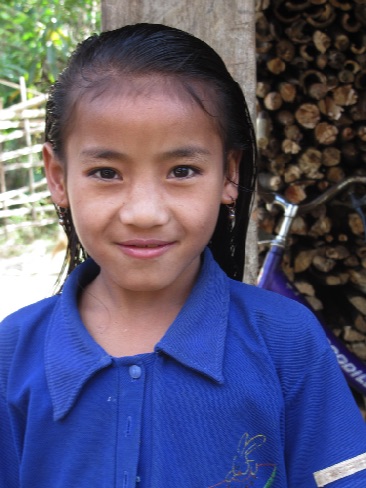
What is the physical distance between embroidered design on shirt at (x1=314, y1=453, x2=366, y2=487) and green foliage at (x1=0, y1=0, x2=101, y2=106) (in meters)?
4.50

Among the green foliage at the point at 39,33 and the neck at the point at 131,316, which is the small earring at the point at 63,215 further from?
the green foliage at the point at 39,33

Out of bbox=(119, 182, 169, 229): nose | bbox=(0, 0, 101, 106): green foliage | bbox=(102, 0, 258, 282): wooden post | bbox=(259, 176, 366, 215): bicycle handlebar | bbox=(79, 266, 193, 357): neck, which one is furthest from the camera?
bbox=(0, 0, 101, 106): green foliage

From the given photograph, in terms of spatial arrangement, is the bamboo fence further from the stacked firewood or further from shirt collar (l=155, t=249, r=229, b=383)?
shirt collar (l=155, t=249, r=229, b=383)

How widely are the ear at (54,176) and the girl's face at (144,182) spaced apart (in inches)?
3.8

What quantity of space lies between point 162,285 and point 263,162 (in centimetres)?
174

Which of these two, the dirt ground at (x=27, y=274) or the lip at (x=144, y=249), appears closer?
the lip at (x=144, y=249)

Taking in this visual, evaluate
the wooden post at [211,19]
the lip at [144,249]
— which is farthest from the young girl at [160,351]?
the wooden post at [211,19]

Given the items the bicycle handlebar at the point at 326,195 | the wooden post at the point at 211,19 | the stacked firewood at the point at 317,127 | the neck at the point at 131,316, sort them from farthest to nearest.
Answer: the stacked firewood at the point at 317,127
the bicycle handlebar at the point at 326,195
the wooden post at the point at 211,19
the neck at the point at 131,316

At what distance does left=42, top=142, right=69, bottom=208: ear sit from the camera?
1.28 metres

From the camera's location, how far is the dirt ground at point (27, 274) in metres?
6.12

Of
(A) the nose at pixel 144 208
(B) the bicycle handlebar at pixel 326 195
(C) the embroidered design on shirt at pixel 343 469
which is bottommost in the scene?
(C) the embroidered design on shirt at pixel 343 469

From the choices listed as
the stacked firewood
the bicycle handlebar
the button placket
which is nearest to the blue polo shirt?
the button placket

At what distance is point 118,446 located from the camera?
1.10 m

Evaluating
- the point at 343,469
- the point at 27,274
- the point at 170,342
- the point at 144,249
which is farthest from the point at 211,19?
the point at 27,274
